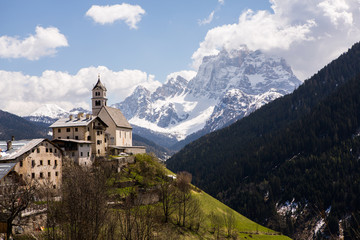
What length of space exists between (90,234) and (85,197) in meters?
6.85

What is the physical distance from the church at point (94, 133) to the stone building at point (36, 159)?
6203mm

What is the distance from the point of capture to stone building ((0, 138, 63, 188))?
79625 millimetres

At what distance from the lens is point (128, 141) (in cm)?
13600

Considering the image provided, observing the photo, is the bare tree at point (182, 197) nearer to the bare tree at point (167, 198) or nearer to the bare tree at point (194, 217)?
the bare tree at point (194, 217)

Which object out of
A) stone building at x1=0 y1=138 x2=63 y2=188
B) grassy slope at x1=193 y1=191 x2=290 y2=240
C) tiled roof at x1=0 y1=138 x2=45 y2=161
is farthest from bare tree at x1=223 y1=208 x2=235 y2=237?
tiled roof at x1=0 y1=138 x2=45 y2=161

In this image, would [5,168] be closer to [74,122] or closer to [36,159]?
[36,159]

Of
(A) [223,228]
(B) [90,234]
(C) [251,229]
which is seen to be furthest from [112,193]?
(C) [251,229]

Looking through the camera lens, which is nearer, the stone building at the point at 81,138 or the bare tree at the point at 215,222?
the stone building at the point at 81,138

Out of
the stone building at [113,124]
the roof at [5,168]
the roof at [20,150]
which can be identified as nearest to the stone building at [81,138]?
the stone building at [113,124]

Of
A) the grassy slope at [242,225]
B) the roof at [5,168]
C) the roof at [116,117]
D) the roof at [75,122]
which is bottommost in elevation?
the grassy slope at [242,225]

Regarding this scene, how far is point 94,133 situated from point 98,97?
104 feet

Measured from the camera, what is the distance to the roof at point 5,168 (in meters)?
73.6

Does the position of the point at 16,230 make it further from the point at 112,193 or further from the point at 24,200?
the point at 112,193

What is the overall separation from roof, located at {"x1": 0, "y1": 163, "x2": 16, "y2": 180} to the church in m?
18.6
